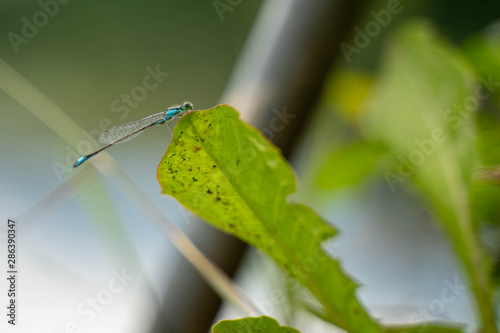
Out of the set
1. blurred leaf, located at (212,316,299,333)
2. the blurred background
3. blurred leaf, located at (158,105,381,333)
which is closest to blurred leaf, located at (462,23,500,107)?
the blurred background

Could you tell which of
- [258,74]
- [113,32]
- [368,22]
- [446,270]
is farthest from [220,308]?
[113,32]

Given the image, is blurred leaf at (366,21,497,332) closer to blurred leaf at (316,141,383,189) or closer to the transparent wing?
blurred leaf at (316,141,383,189)

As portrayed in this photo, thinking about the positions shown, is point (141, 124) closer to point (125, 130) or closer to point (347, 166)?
point (125, 130)

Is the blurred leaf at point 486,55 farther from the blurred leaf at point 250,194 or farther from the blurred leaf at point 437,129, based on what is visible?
the blurred leaf at point 250,194

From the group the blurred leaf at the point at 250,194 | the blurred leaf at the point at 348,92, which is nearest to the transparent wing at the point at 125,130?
the blurred leaf at the point at 250,194

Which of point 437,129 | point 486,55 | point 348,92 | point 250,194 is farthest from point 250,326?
Result: point 348,92

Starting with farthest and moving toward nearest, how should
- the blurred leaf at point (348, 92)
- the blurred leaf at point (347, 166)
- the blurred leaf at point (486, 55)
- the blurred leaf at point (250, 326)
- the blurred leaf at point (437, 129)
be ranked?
1. the blurred leaf at point (348, 92)
2. the blurred leaf at point (347, 166)
3. the blurred leaf at point (486, 55)
4. the blurred leaf at point (437, 129)
5. the blurred leaf at point (250, 326)
